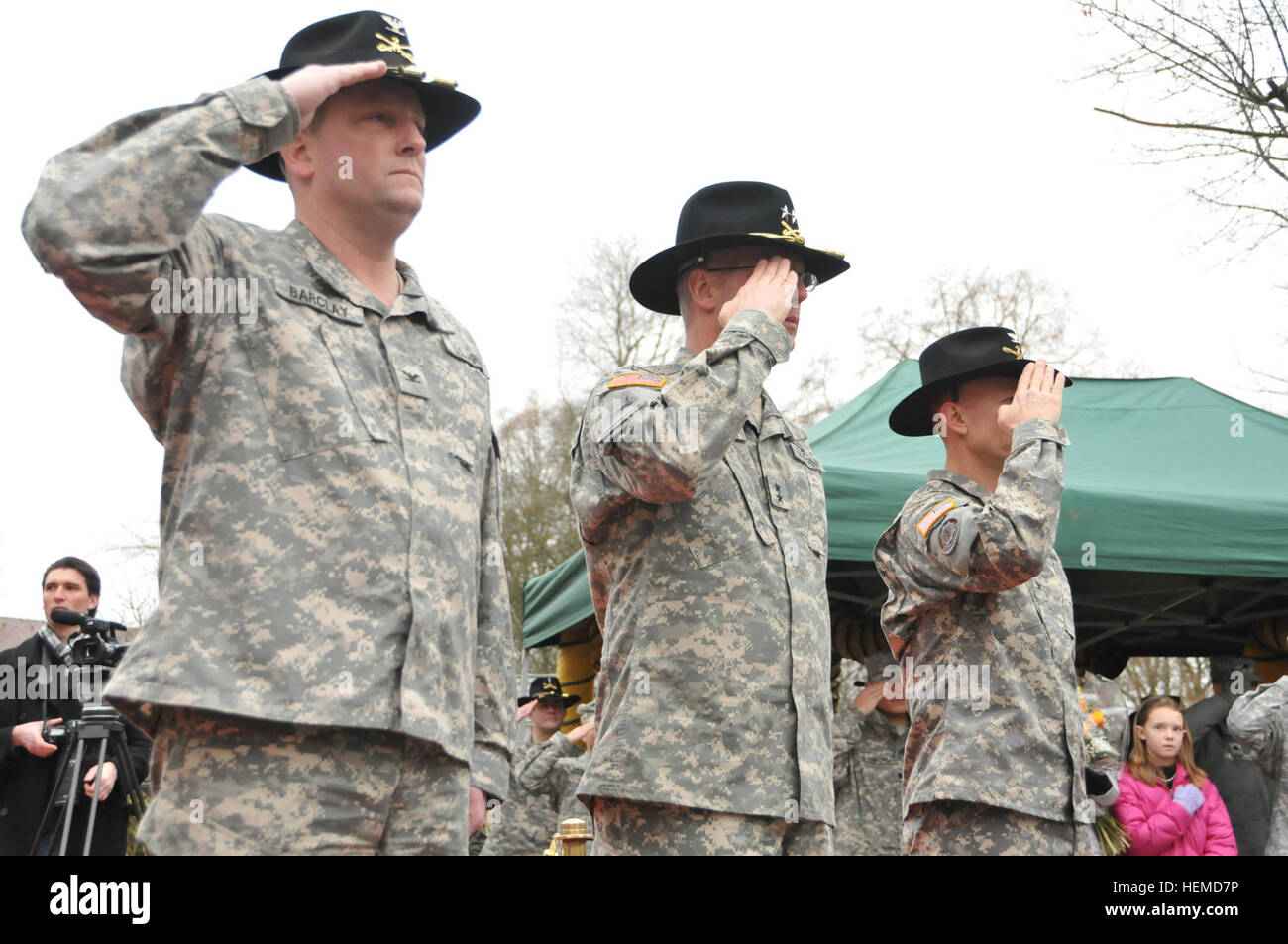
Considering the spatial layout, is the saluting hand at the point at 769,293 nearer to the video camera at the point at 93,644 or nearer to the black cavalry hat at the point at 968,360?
the black cavalry hat at the point at 968,360

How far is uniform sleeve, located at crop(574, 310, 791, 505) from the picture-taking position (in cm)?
269

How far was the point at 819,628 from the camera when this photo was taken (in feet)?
9.83

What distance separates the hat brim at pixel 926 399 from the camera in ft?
12.7

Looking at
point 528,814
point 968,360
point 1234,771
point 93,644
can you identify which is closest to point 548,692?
point 528,814

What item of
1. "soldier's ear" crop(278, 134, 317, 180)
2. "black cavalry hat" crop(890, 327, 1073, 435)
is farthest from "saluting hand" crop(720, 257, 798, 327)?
"soldier's ear" crop(278, 134, 317, 180)

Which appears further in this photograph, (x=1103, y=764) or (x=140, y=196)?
(x=1103, y=764)

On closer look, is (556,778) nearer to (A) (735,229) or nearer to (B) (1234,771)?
(B) (1234,771)

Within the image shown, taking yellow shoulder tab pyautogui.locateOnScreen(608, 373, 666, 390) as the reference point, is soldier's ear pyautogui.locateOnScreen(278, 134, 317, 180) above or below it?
above

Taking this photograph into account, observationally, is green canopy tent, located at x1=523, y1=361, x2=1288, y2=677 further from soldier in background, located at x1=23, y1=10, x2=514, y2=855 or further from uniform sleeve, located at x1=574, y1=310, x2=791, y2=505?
soldier in background, located at x1=23, y1=10, x2=514, y2=855

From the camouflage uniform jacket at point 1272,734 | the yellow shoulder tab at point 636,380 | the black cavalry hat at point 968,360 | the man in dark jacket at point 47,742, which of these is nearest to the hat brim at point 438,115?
the yellow shoulder tab at point 636,380

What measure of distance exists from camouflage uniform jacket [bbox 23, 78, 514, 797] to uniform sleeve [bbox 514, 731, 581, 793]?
6.37 meters

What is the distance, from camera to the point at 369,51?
2.44 metres

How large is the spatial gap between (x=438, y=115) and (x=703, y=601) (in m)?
1.18
